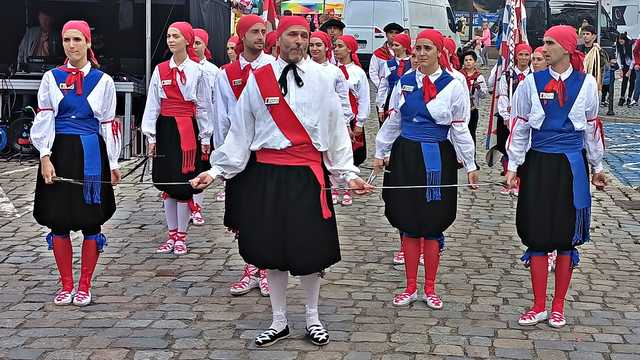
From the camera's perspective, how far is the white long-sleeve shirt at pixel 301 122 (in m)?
5.14

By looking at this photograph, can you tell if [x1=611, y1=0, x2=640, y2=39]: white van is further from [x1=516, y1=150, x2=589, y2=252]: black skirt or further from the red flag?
[x1=516, y1=150, x2=589, y2=252]: black skirt

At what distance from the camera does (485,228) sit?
9.02m

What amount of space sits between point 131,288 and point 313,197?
2.08m

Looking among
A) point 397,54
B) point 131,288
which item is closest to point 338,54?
point 397,54

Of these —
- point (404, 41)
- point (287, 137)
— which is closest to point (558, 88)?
point (287, 137)

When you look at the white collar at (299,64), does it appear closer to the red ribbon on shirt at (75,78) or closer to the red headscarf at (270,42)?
the red headscarf at (270,42)

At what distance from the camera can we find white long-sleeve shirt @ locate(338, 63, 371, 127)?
31.5 ft

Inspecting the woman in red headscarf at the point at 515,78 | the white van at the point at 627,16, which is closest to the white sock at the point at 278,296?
the woman in red headscarf at the point at 515,78

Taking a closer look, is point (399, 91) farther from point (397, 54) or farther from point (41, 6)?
point (41, 6)

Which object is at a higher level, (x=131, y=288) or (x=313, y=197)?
(x=313, y=197)

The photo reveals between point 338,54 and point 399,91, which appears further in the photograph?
point 338,54

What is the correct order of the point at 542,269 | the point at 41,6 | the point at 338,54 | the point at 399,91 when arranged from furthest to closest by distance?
the point at 41,6, the point at 338,54, the point at 399,91, the point at 542,269

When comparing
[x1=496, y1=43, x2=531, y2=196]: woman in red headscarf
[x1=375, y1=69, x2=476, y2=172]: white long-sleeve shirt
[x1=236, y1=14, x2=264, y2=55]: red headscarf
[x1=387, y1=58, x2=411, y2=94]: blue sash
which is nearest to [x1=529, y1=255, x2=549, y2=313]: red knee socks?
[x1=375, y1=69, x2=476, y2=172]: white long-sleeve shirt

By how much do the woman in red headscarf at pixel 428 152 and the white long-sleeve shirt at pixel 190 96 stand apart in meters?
2.09
